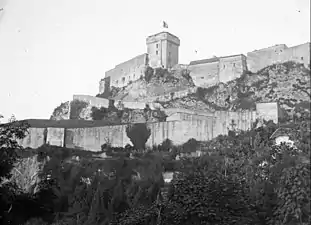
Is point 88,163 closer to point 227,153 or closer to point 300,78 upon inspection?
point 227,153

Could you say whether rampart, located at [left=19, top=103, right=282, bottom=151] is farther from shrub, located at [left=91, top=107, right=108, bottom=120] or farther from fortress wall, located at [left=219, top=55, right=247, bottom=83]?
fortress wall, located at [left=219, top=55, right=247, bottom=83]

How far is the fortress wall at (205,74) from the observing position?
4951 cm

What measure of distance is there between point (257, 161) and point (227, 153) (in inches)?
238

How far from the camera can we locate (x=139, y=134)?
3756 cm

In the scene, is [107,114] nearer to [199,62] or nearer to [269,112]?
[199,62]

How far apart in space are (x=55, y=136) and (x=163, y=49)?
20084 millimetres

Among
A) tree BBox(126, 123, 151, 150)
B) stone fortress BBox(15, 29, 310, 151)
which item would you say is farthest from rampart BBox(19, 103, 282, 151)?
tree BBox(126, 123, 151, 150)

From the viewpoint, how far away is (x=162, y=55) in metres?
54.4

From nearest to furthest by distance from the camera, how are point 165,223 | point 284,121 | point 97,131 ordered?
point 165,223 → point 284,121 → point 97,131

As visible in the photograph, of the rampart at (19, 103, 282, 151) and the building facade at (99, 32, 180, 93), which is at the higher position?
the building facade at (99, 32, 180, 93)

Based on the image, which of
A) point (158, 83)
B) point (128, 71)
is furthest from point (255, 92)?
point (128, 71)

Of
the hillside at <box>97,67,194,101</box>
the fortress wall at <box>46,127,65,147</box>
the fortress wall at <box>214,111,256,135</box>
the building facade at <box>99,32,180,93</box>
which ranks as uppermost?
the building facade at <box>99,32,180,93</box>

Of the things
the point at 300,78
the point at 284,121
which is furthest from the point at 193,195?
the point at 300,78

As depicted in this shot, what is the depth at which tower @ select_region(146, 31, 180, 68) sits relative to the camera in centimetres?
5419
